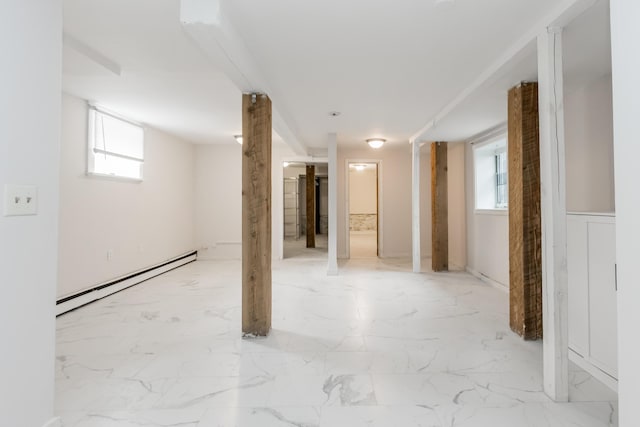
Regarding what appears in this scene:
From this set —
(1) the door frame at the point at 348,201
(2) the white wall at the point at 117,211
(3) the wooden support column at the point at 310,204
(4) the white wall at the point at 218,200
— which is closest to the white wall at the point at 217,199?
(4) the white wall at the point at 218,200

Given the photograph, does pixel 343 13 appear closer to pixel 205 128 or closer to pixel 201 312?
pixel 201 312

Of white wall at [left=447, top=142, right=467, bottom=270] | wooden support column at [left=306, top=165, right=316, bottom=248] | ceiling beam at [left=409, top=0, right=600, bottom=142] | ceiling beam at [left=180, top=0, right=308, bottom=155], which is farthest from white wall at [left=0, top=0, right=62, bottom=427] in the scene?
wooden support column at [left=306, top=165, right=316, bottom=248]

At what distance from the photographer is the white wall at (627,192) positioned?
41.1 inches

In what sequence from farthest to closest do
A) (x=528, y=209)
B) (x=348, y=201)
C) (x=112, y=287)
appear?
(x=348, y=201)
(x=112, y=287)
(x=528, y=209)

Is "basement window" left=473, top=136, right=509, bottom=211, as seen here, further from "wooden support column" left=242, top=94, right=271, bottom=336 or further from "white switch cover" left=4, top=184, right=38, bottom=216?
"white switch cover" left=4, top=184, right=38, bottom=216

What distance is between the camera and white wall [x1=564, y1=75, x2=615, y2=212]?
2.62 m

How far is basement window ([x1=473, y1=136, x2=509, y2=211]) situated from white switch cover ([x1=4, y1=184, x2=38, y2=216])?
487cm

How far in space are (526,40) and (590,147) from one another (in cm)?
129

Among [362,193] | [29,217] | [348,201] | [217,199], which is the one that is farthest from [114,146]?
[362,193]

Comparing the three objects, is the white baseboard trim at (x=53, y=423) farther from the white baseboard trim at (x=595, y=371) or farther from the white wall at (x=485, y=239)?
the white wall at (x=485, y=239)

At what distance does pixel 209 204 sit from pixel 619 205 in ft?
20.6

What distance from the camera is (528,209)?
8.65 ft

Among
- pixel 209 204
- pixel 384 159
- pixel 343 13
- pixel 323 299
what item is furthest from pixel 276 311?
pixel 384 159

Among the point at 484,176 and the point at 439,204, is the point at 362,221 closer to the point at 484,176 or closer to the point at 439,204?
the point at 439,204
